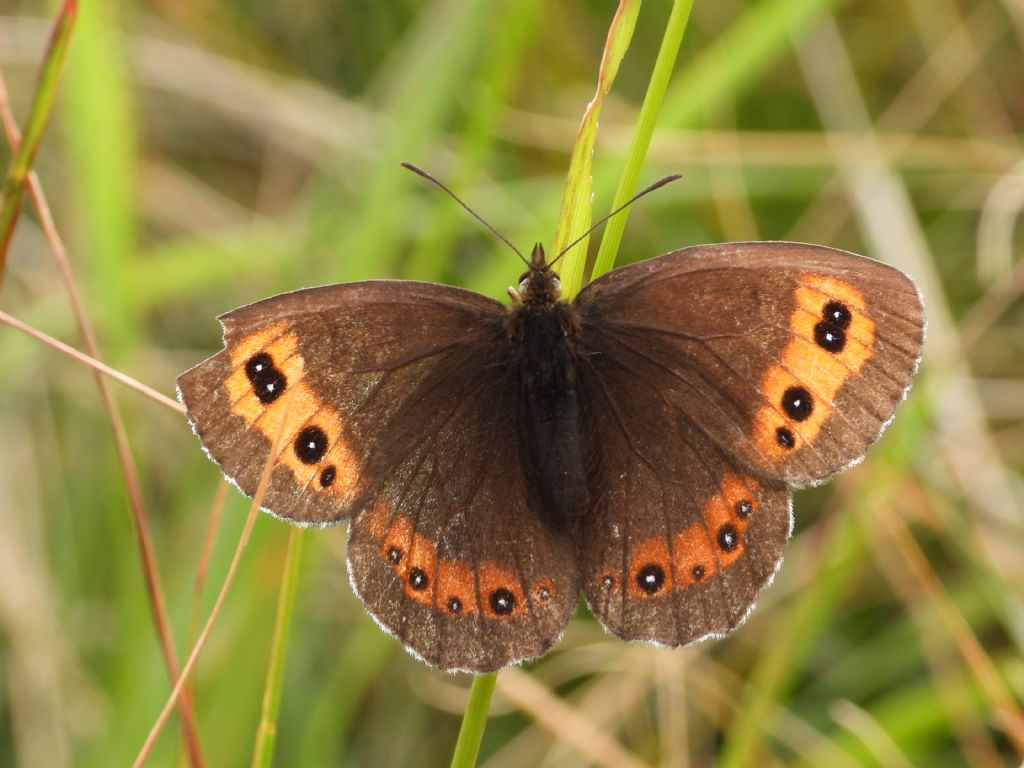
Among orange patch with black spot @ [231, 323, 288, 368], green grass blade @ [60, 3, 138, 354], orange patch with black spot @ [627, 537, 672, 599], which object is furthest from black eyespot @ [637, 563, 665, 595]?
green grass blade @ [60, 3, 138, 354]

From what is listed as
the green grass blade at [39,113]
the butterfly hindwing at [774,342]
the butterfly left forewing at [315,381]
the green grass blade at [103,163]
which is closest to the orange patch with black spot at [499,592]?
the butterfly left forewing at [315,381]

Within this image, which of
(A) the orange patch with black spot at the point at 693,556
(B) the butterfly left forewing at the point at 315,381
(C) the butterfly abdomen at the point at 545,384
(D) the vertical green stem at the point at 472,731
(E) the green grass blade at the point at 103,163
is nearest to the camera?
(D) the vertical green stem at the point at 472,731

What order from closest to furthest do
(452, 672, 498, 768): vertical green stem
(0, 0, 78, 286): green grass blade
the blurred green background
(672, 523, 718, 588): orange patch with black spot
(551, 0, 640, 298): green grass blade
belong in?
(0, 0, 78, 286): green grass blade → (452, 672, 498, 768): vertical green stem → (551, 0, 640, 298): green grass blade → (672, 523, 718, 588): orange patch with black spot → the blurred green background

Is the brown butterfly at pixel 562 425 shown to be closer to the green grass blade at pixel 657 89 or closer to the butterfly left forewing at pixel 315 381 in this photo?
the butterfly left forewing at pixel 315 381

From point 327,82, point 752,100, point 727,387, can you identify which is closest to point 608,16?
point 752,100

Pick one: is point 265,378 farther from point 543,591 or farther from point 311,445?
point 543,591

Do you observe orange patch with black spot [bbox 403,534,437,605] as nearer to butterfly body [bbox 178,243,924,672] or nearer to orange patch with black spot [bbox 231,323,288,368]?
butterfly body [bbox 178,243,924,672]

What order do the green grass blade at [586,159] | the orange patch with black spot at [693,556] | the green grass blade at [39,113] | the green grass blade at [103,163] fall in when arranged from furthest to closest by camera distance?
the green grass blade at [103,163] < the orange patch with black spot at [693,556] < the green grass blade at [586,159] < the green grass blade at [39,113]
